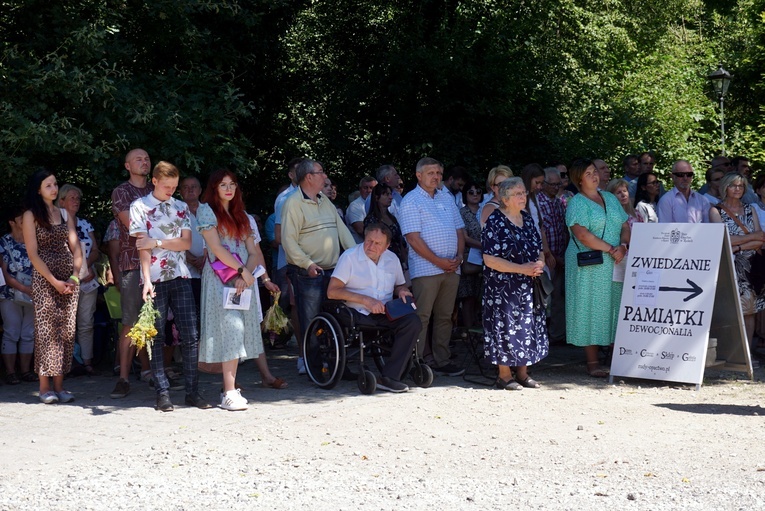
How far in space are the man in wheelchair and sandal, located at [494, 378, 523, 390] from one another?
825 mm

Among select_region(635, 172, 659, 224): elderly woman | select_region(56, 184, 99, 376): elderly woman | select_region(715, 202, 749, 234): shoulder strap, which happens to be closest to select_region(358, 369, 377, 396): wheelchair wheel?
select_region(56, 184, 99, 376): elderly woman

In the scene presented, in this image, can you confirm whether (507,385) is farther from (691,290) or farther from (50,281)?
(50,281)

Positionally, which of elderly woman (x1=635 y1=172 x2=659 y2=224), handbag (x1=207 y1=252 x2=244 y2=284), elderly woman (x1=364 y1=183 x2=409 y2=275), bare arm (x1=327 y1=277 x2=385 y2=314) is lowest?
bare arm (x1=327 y1=277 x2=385 y2=314)

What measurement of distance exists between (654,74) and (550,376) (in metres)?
15.7

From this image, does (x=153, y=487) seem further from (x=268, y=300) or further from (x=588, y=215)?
(x=268, y=300)

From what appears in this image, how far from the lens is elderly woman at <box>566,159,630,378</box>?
9.45m

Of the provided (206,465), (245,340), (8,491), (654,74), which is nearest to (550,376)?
(245,340)

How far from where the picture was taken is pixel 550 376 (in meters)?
9.66

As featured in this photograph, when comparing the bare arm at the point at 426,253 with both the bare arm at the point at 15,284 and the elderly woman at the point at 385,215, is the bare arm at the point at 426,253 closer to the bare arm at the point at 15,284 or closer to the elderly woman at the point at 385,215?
the elderly woman at the point at 385,215

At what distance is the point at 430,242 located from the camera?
374 inches

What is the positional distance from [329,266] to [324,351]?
2.96ft

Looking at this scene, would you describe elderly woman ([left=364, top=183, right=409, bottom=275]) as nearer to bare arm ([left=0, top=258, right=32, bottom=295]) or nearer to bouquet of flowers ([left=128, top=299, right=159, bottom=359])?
bouquet of flowers ([left=128, top=299, right=159, bottom=359])

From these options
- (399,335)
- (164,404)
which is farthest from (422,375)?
(164,404)

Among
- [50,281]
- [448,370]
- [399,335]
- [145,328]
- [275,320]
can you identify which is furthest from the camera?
[448,370]
